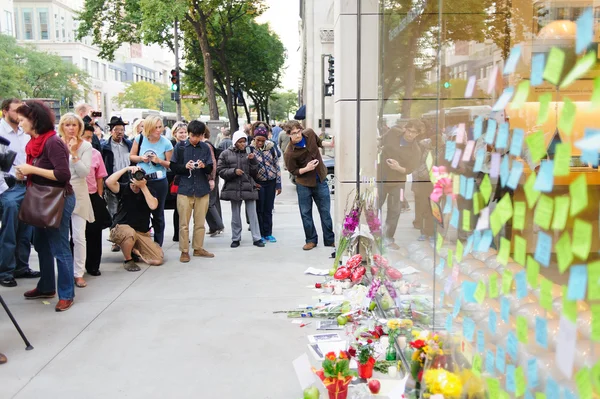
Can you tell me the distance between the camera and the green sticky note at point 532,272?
2.38 meters

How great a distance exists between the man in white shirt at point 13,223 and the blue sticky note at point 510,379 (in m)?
5.65

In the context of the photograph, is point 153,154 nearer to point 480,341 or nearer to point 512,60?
point 480,341

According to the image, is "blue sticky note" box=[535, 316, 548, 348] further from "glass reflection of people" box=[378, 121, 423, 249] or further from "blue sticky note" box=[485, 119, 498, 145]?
"glass reflection of people" box=[378, 121, 423, 249]

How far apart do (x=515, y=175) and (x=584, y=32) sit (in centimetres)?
70

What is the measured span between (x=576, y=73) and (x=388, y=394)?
100 inches

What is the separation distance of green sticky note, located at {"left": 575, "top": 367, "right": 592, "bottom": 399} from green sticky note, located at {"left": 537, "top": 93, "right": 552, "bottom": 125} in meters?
0.91

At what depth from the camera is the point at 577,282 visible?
79.8 inches

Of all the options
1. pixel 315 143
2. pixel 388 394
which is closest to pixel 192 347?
pixel 388 394

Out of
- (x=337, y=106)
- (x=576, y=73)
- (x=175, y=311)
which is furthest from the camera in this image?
(x=337, y=106)

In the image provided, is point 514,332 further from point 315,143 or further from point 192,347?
point 315,143

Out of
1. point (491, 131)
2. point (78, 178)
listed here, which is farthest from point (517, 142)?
point (78, 178)

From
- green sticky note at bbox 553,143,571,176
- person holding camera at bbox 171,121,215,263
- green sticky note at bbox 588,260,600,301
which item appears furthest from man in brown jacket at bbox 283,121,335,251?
green sticky note at bbox 588,260,600,301

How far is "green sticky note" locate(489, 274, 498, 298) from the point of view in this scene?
2.80 metres

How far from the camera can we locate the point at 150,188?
8.01 meters
